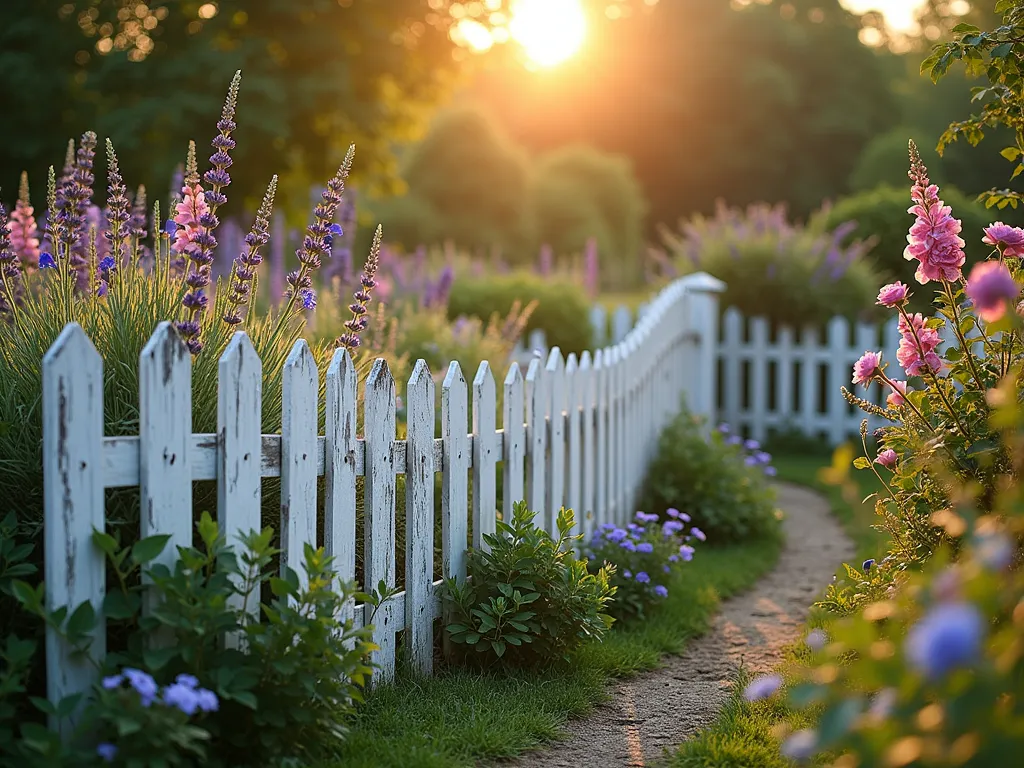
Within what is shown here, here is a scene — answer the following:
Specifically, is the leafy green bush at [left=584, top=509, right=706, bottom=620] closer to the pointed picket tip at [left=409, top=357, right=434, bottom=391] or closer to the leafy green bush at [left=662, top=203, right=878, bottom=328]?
the pointed picket tip at [left=409, top=357, right=434, bottom=391]

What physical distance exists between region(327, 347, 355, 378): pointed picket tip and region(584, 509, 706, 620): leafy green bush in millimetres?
1809

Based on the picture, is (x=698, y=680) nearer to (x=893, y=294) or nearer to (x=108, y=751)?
(x=893, y=294)

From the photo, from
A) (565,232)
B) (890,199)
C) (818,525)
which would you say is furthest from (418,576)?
(565,232)

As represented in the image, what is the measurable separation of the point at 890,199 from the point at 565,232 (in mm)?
24322

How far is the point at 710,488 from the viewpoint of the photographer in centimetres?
661

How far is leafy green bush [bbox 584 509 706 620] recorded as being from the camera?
4.71 m

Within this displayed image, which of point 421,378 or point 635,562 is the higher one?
point 421,378

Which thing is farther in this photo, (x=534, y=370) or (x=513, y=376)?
(x=534, y=370)

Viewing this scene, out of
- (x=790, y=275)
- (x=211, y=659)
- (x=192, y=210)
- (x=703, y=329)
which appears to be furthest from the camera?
(x=790, y=275)

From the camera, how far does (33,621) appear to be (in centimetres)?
279

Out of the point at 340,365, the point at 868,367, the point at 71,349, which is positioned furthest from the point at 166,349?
the point at 868,367

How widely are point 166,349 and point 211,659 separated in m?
0.81

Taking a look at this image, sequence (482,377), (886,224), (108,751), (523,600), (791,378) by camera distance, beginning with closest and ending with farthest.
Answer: (108,751) < (523,600) < (482,377) < (791,378) < (886,224)

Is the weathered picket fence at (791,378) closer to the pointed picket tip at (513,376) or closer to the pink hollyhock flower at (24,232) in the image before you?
the pointed picket tip at (513,376)
